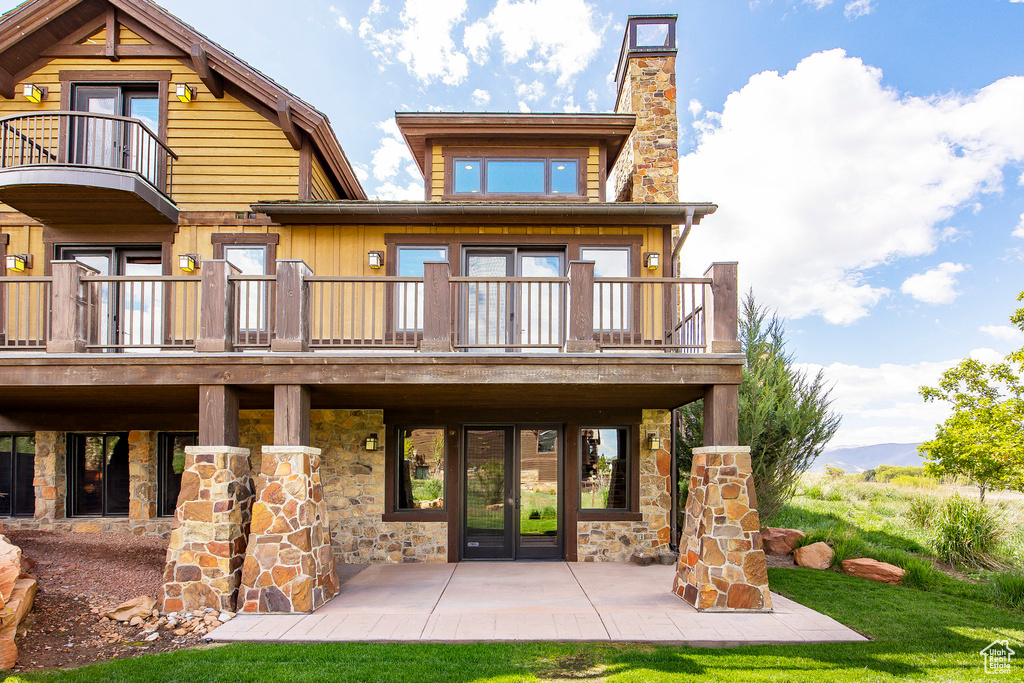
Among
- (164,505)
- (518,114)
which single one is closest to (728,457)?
(518,114)

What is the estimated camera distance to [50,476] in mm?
9953

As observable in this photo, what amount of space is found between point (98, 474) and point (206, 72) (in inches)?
285

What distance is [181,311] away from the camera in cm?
963

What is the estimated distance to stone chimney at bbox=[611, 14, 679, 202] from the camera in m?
11.7

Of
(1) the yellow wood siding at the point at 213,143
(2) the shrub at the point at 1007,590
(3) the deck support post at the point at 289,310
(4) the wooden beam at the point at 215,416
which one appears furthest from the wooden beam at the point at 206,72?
(2) the shrub at the point at 1007,590

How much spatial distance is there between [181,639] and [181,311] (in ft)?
18.0

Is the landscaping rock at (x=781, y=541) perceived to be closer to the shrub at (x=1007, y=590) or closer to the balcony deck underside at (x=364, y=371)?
the shrub at (x=1007, y=590)

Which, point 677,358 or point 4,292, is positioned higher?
point 4,292

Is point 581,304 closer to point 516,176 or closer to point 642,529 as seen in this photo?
point 642,529

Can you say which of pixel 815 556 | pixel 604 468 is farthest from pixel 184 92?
pixel 815 556

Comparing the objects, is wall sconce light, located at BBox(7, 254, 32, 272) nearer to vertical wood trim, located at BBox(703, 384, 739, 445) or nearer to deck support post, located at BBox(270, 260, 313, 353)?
deck support post, located at BBox(270, 260, 313, 353)

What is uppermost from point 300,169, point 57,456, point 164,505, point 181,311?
point 300,169

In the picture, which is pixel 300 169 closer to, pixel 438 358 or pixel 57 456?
pixel 438 358

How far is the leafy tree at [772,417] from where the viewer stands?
412 inches
